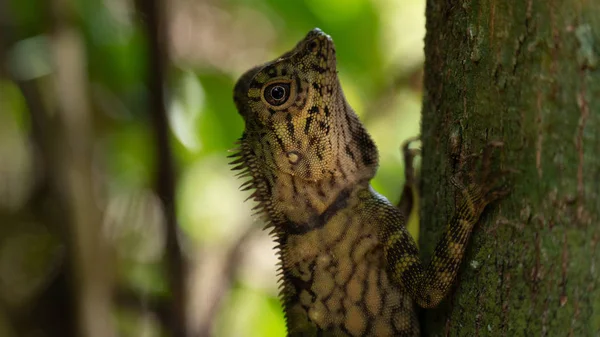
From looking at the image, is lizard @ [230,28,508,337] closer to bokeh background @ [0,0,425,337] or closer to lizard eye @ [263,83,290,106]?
lizard eye @ [263,83,290,106]

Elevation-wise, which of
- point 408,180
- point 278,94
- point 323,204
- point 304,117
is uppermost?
point 278,94

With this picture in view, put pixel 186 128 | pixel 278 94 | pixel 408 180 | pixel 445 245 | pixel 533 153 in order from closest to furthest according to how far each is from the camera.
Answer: pixel 533 153 → pixel 445 245 → pixel 278 94 → pixel 408 180 → pixel 186 128

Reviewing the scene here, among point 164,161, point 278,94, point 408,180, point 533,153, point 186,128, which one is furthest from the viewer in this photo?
point 186,128

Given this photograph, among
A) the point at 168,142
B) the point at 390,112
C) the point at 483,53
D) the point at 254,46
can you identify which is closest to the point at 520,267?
the point at 483,53

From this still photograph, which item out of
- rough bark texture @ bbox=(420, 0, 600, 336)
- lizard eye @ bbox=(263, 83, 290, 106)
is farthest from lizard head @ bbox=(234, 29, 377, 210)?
rough bark texture @ bbox=(420, 0, 600, 336)

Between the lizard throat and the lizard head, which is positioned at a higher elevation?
the lizard head

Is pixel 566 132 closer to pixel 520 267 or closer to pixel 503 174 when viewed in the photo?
pixel 503 174

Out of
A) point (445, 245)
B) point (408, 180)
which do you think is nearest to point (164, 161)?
point (408, 180)

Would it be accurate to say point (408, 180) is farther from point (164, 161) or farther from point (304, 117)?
point (164, 161)

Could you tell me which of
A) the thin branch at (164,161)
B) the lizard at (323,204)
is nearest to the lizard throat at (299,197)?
the lizard at (323,204)
